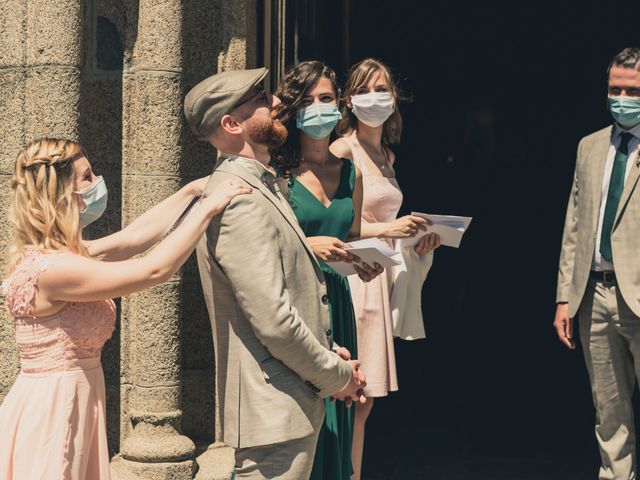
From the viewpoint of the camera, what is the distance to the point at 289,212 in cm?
353

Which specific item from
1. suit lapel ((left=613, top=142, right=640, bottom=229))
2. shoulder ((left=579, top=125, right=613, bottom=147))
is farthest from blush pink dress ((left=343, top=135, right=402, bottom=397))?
suit lapel ((left=613, top=142, right=640, bottom=229))

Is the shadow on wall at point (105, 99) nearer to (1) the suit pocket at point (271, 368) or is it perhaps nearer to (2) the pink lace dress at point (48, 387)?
(2) the pink lace dress at point (48, 387)

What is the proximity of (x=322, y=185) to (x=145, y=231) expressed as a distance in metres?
0.81

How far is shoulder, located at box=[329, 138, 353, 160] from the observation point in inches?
202

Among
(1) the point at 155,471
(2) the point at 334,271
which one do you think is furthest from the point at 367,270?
(1) the point at 155,471

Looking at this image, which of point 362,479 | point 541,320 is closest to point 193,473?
point 362,479

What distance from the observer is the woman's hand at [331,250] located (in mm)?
4184

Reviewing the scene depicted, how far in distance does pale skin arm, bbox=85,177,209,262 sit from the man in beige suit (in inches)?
A: 71.6

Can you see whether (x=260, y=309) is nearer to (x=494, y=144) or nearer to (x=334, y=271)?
(x=334, y=271)

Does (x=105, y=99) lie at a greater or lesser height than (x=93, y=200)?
greater

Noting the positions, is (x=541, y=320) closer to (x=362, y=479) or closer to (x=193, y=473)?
(x=362, y=479)

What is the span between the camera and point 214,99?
3520mm

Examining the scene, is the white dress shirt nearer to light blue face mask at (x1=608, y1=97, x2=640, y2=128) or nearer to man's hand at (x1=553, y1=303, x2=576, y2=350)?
light blue face mask at (x1=608, y1=97, x2=640, y2=128)

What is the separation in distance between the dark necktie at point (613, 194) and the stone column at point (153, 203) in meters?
1.89
